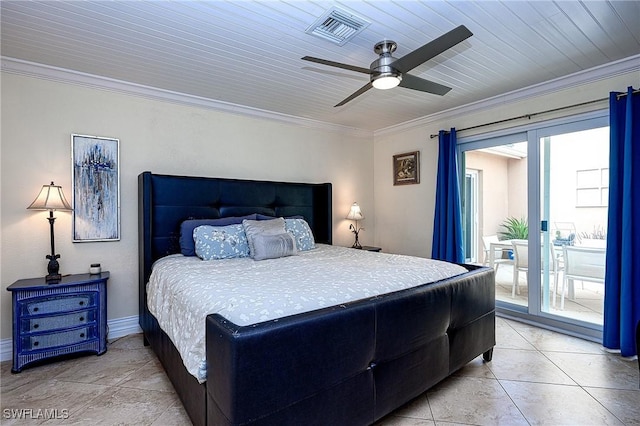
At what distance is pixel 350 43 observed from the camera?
7.96ft

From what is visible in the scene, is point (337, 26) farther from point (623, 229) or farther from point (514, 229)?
point (514, 229)

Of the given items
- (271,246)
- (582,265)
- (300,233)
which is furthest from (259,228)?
(582,265)

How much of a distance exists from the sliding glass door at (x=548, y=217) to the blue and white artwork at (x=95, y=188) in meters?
3.94

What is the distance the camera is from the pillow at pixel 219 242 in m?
2.80

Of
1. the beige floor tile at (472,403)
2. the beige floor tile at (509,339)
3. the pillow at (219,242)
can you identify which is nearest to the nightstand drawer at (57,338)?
the pillow at (219,242)

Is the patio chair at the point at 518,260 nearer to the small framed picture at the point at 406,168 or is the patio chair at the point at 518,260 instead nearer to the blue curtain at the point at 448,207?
the blue curtain at the point at 448,207

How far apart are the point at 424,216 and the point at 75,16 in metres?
4.06

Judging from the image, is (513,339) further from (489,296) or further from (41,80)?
(41,80)

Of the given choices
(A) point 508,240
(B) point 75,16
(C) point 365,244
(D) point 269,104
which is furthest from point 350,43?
(C) point 365,244

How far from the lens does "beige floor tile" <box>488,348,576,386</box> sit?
234 cm

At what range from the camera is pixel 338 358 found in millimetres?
1511

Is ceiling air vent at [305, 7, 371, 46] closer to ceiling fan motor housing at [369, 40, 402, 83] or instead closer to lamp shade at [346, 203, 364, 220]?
ceiling fan motor housing at [369, 40, 402, 83]

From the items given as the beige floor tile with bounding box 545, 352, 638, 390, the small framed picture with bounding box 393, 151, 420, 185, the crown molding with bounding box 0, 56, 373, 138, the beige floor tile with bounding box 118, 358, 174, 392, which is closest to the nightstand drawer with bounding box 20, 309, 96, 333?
the beige floor tile with bounding box 118, 358, 174, 392

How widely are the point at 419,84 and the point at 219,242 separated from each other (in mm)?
2088
